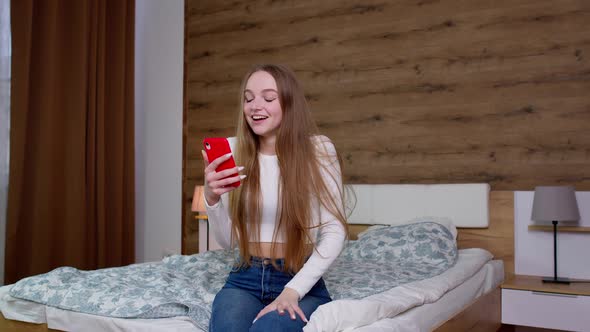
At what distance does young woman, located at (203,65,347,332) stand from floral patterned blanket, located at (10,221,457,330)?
10.0 inches

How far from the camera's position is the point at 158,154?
187 inches

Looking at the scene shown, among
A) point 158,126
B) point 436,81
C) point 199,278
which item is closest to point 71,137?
point 158,126

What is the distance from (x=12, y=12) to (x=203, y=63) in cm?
142

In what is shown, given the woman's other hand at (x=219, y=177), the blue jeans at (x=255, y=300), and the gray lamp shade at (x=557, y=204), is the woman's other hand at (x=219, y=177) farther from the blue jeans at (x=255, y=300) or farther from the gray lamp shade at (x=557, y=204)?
the gray lamp shade at (x=557, y=204)

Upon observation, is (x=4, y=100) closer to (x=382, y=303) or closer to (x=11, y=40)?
(x=11, y=40)

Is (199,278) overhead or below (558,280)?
overhead

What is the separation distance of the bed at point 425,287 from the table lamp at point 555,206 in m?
0.29

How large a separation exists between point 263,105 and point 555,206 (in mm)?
2003

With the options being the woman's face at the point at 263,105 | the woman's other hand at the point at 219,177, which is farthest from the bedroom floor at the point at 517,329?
the woman's other hand at the point at 219,177

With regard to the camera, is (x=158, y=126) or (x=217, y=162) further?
(x=158, y=126)

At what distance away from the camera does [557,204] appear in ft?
9.83

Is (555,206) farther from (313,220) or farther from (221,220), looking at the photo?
(221,220)

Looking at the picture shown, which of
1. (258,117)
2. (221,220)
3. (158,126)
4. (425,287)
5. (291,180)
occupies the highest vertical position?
(158,126)

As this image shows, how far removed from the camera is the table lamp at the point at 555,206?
298 cm
